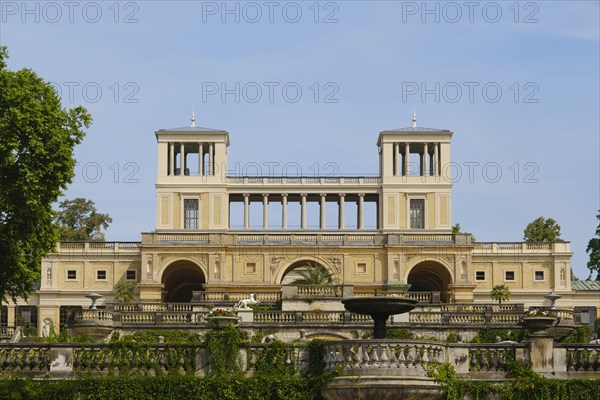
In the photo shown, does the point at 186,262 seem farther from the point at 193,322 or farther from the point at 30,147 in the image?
the point at 30,147

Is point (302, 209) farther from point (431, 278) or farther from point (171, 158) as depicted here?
point (431, 278)

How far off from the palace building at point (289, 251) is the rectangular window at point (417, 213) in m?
0.07

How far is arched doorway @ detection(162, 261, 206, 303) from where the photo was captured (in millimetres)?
82375

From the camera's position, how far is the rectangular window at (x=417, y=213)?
88.2 m

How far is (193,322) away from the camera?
5244 cm

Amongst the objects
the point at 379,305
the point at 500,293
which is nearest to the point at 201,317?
the point at 379,305

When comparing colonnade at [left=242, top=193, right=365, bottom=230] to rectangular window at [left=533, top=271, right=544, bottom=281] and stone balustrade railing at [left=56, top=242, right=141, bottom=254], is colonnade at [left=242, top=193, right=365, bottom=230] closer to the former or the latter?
stone balustrade railing at [left=56, top=242, right=141, bottom=254]

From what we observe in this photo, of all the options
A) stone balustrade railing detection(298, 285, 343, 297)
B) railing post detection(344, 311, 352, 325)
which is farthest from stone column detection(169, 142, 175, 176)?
railing post detection(344, 311, 352, 325)

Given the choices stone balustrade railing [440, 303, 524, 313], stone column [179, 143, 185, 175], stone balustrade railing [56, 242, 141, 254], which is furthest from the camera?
stone column [179, 143, 185, 175]

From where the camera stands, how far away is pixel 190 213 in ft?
292

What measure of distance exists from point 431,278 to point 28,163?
46.5 m

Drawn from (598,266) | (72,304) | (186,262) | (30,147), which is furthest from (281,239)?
(30,147)

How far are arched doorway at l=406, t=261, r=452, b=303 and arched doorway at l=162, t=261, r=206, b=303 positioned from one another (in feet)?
45.5

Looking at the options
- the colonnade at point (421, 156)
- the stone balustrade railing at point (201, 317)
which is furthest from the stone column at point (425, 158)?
the stone balustrade railing at point (201, 317)
